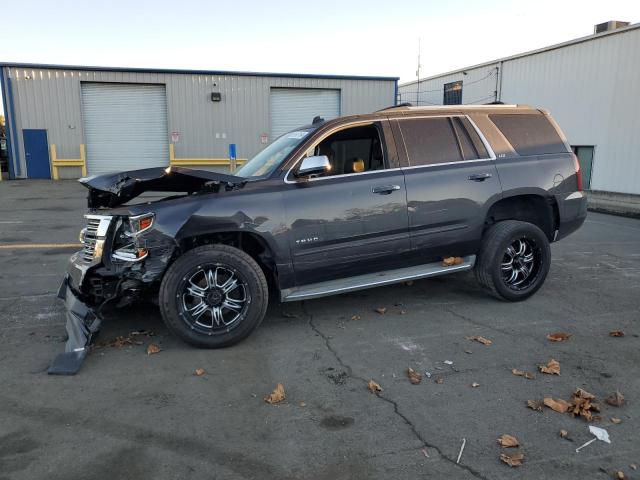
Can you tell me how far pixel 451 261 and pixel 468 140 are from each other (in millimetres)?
1277

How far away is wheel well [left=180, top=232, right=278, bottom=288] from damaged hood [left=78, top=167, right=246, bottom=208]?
43 centimetres

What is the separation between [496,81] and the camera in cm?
2355

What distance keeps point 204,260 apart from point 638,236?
8959 millimetres

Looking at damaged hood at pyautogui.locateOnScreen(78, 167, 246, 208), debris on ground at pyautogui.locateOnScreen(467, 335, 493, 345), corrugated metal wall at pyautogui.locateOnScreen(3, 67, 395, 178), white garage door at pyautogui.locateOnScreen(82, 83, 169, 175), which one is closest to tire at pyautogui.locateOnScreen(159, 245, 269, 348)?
damaged hood at pyautogui.locateOnScreen(78, 167, 246, 208)

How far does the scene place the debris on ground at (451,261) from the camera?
17.2 ft

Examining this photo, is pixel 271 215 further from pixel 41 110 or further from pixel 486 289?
pixel 41 110

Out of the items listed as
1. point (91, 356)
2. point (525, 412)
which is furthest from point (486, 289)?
point (91, 356)

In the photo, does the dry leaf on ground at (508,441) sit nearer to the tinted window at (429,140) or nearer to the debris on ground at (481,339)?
the debris on ground at (481,339)

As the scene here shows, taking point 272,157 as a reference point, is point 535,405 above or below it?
below

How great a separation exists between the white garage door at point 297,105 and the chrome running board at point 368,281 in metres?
22.1

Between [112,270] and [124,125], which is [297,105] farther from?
[112,270]

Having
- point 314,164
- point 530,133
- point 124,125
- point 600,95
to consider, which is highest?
point 600,95

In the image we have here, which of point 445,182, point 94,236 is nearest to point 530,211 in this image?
point 445,182

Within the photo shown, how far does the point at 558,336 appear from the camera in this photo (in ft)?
14.7
